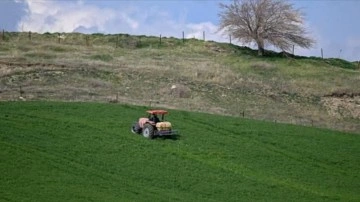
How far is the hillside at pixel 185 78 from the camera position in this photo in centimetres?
5100

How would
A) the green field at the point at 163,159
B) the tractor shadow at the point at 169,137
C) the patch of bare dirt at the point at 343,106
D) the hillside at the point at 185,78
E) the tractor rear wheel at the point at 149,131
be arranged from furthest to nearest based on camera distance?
the patch of bare dirt at the point at 343,106
the hillside at the point at 185,78
the tractor shadow at the point at 169,137
the tractor rear wheel at the point at 149,131
the green field at the point at 163,159

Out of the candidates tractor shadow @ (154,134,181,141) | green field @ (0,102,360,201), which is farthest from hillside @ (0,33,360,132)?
tractor shadow @ (154,134,181,141)

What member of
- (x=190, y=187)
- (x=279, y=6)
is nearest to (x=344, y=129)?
(x=190, y=187)

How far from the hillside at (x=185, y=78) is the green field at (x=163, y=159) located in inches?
213

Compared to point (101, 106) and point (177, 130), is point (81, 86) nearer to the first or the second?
point (101, 106)

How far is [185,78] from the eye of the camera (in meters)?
59.9

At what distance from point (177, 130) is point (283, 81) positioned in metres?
25.2

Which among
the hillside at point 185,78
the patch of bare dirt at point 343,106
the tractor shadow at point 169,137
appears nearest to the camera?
the tractor shadow at point 169,137

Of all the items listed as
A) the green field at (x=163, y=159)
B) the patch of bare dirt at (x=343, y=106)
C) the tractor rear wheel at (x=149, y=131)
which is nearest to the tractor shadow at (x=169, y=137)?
the green field at (x=163, y=159)

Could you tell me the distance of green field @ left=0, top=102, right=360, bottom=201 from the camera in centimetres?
3006

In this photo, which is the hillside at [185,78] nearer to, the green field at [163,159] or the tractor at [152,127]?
the green field at [163,159]

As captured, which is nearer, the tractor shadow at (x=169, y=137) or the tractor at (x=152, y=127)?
the tractor at (x=152, y=127)

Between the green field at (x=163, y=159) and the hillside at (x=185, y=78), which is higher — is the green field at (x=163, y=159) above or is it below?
below

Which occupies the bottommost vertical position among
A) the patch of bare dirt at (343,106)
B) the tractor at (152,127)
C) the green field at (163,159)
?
the green field at (163,159)
